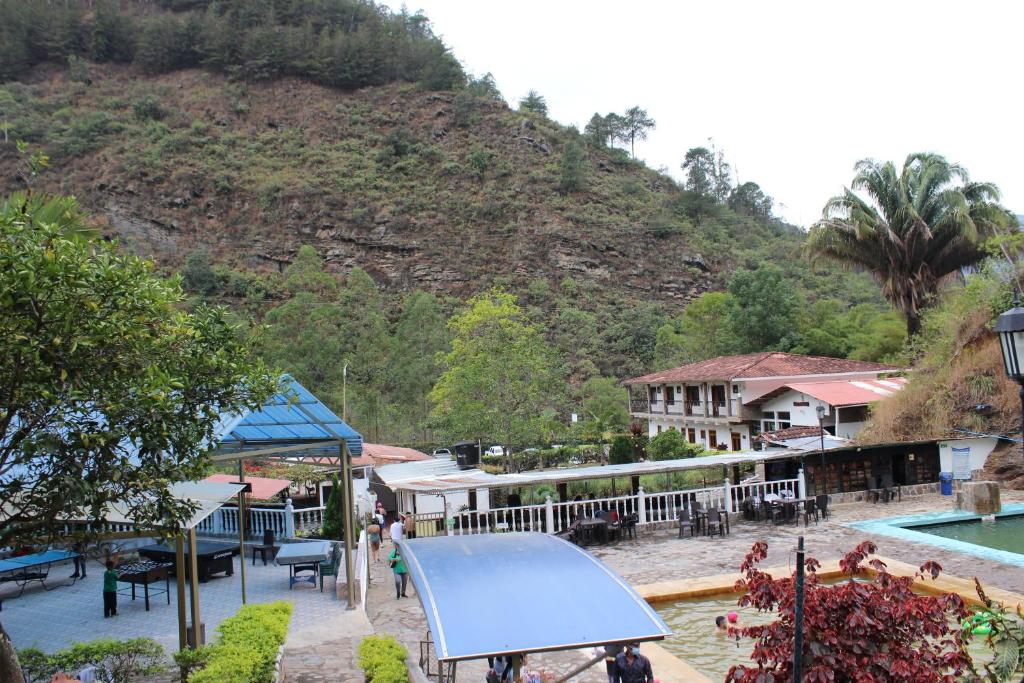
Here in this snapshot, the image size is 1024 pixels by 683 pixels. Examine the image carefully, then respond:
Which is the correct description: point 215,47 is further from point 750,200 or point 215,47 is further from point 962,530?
point 962,530

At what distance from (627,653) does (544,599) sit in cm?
206

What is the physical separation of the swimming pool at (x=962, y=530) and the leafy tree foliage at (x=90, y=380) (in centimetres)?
1426

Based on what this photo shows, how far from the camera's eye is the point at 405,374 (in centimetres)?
4569

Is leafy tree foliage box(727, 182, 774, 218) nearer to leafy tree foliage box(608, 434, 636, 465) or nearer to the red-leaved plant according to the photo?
leafy tree foliage box(608, 434, 636, 465)

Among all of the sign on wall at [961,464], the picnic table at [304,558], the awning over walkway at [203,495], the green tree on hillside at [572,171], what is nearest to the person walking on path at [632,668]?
the awning over walkway at [203,495]

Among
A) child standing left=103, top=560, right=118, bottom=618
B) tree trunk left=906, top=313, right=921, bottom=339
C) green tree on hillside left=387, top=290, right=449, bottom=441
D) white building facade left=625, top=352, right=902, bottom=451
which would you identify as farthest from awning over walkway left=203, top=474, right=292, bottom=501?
tree trunk left=906, top=313, right=921, bottom=339

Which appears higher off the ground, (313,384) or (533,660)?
(313,384)

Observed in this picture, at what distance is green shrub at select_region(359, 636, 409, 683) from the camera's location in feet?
23.1

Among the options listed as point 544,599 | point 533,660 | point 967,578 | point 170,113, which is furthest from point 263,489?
point 170,113

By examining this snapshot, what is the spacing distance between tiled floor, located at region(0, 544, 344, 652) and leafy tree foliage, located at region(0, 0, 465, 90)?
9555 cm

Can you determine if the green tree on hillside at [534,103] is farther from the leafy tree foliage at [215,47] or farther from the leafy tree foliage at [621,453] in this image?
the leafy tree foliage at [621,453]

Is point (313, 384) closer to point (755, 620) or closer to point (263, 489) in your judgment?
point (263, 489)

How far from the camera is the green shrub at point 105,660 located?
741 centimetres

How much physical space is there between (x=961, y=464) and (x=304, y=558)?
1915cm
